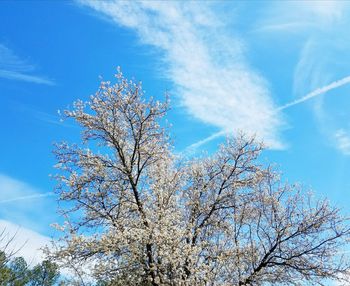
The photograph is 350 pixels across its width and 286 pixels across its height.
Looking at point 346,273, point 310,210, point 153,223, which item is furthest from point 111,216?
point 346,273

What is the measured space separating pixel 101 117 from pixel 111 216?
4.76 metres

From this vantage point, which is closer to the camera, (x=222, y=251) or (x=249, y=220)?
(x=222, y=251)

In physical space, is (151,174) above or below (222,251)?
above

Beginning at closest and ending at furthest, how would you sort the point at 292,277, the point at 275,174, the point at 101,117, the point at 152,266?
the point at 152,266
the point at 292,277
the point at 101,117
the point at 275,174

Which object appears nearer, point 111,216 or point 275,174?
point 111,216

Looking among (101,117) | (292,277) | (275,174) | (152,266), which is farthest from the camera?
(275,174)

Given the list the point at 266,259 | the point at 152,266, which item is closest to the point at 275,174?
the point at 266,259

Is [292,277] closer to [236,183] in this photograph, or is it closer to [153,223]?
[236,183]

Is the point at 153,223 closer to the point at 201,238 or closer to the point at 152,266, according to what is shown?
the point at 152,266

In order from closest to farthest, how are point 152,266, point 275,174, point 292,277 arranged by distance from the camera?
point 152,266, point 292,277, point 275,174

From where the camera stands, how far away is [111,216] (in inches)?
795

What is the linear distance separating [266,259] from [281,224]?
1.82 metres

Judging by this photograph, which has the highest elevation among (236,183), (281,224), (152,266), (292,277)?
(236,183)

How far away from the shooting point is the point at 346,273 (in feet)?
63.6
